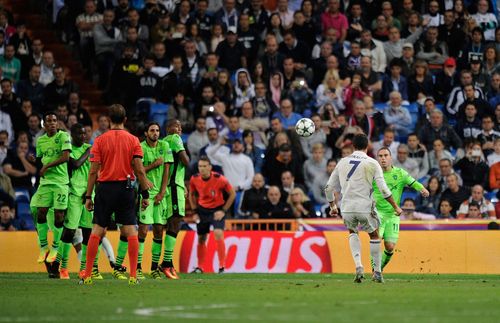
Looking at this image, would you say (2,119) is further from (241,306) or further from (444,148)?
(241,306)

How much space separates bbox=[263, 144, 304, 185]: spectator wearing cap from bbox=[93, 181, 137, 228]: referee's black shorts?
10.5m

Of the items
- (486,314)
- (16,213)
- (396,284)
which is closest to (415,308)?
(486,314)

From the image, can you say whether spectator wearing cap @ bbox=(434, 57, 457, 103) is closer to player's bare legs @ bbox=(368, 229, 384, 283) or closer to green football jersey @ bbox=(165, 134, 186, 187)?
green football jersey @ bbox=(165, 134, 186, 187)

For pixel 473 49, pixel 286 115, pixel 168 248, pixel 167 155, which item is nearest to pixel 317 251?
pixel 168 248

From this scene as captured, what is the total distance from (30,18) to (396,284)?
60.4 ft

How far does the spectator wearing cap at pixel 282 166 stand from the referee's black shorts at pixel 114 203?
10.5 meters

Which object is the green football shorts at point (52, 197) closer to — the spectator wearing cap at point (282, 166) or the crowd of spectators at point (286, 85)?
the crowd of spectators at point (286, 85)

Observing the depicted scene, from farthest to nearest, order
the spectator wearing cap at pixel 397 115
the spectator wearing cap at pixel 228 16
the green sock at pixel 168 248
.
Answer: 1. the spectator wearing cap at pixel 228 16
2. the spectator wearing cap at pixel 397 115
3. the green sock at pixel 168 248

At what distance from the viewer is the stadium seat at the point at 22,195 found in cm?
2702

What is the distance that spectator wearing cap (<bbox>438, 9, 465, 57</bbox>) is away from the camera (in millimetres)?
31203

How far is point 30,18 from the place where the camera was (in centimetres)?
3312

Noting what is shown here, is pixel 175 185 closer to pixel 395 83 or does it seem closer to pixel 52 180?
pixel 52 180

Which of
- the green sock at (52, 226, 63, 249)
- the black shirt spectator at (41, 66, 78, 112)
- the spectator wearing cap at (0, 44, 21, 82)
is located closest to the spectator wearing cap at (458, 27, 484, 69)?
the black shirt spectator at (41, 66, 78, 112)

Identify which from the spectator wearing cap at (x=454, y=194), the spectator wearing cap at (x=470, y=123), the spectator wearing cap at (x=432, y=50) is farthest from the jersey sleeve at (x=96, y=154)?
the spectator wearing cap at (x=432, y=50)
